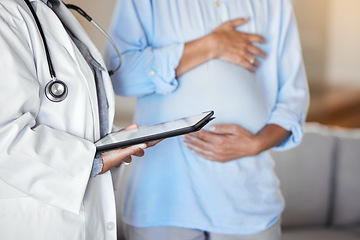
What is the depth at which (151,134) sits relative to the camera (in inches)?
37.5

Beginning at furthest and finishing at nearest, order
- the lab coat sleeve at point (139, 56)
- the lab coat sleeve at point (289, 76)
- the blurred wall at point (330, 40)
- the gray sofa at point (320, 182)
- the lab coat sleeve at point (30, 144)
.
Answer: the blurred wall at point (330, 40)
the gray sofa at point (320, 182)
the lab coat sleeve at point (289, 76)
the lab coat sleeve at point (139, 56)
the lab coat sleeve at point (30, 144)

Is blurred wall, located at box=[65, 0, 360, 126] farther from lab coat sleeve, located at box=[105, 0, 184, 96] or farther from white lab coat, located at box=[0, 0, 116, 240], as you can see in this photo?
white lab coat, located at box=[0, 0, 116, 240]

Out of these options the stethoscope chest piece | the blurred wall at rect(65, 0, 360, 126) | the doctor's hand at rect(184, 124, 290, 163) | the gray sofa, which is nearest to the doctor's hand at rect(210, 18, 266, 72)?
the doctor's hand at rect(184, 124, 290, 163)

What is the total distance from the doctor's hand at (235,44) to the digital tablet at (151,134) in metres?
0.33

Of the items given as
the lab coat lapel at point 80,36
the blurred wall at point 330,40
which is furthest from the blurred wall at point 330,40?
the lab coat lapel at point 80,36

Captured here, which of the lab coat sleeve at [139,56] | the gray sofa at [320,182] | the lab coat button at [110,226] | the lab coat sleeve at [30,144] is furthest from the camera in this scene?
the gray sofa at [320,182]

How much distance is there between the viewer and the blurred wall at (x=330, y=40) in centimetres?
481

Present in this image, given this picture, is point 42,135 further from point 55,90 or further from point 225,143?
point 225,143

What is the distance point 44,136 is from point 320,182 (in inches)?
65.9

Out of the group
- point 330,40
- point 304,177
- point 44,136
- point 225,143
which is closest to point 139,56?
point 225,143

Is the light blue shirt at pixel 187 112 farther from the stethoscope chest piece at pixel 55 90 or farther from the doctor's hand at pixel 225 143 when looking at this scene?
the stethoscope chest piece at pixel 55 90

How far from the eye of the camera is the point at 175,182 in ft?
4.23

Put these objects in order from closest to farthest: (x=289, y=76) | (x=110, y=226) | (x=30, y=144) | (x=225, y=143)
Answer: (x=30, y=144), (x=110, y=226), (x=225, y=143), (x=289, y=76)

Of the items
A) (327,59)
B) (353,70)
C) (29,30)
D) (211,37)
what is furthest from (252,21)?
(353,70)
